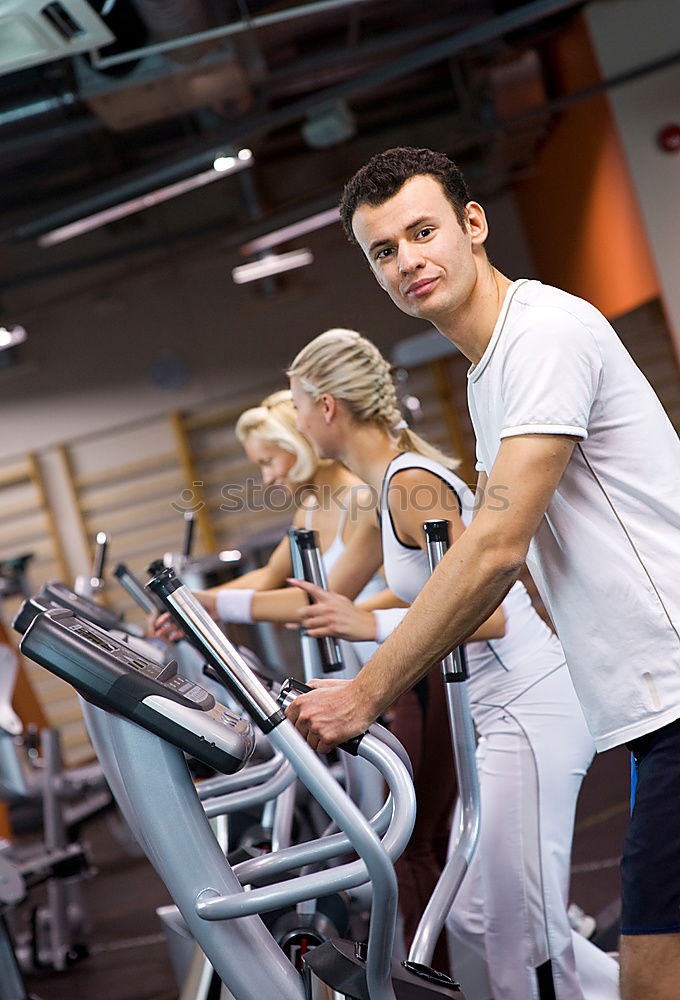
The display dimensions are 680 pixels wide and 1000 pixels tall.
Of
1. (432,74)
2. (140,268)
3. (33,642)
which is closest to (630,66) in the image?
(432,74)

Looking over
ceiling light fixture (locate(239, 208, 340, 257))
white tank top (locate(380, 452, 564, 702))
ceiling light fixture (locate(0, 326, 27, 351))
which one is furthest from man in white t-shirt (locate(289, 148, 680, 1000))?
ceiling light fixture (locate(239, 208, 340, 257))

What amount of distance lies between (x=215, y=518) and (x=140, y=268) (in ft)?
6.39

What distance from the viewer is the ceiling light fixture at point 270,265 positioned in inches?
275

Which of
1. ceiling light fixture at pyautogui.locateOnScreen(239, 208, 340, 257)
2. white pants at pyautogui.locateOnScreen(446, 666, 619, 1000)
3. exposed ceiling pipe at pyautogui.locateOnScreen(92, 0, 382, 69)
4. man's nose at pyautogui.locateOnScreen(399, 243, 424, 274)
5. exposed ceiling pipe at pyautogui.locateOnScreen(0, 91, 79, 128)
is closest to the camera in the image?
man's nose at pyautogui.locateOnScreen(399, 243, 424, 274)

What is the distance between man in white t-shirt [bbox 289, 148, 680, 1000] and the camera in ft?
4.03

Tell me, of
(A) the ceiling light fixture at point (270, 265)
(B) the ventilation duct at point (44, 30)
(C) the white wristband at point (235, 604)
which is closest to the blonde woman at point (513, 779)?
(C) the white wristband at point (235, 604)

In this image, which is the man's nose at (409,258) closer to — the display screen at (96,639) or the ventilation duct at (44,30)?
the display screen at (96,639)

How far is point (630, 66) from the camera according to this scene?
5105 mm

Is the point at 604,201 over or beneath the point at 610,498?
over

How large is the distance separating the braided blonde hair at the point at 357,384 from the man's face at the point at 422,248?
819 millimetres

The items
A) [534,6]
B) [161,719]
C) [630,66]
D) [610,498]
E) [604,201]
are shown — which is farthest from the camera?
[604,201]

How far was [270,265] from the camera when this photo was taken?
6977 mm

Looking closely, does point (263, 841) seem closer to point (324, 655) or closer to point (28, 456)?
point (324, 655)

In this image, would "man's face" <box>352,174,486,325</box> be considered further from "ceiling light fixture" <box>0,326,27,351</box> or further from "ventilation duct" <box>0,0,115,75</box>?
"ceiling light fixture" <box>0,326,27,351</box>
